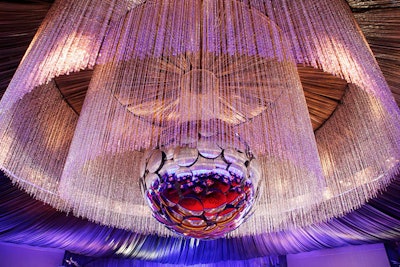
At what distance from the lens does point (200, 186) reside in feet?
7.00

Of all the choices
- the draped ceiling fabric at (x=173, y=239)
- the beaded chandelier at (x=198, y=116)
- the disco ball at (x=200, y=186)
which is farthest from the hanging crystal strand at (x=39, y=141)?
the disco ball at (x=200, y=186)

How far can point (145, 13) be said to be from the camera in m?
2.19

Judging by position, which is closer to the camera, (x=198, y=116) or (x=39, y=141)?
(x=198, y=116)

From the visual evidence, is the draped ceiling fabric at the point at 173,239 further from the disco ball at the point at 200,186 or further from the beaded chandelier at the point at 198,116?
the disco ball at the point at 200,186

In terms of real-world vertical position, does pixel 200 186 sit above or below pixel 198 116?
below

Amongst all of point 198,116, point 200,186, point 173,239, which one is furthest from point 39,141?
point 173,239

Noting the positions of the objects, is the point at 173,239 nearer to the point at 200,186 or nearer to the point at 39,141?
the point at 39,141

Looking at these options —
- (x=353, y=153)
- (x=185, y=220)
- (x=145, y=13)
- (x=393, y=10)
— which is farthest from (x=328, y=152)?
(x=145, y=13)

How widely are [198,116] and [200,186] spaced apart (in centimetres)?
56

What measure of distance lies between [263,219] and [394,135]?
1.70 meters

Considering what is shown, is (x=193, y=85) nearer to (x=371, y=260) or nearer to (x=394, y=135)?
(x=394, y=135)

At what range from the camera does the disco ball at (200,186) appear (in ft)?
7.03

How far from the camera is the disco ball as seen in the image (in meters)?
2.14

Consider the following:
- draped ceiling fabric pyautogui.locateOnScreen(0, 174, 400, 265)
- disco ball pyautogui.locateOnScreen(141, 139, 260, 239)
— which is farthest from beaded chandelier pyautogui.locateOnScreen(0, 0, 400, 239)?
draped ceiling fabric pyautogui.locateOnScreen(0, 174, 400, 265)
